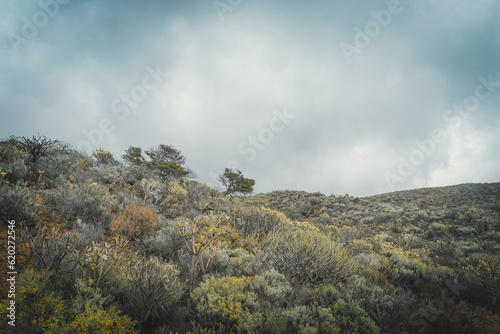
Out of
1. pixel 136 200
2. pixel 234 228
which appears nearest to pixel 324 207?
pixel 234 228

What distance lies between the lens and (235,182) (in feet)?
86.0

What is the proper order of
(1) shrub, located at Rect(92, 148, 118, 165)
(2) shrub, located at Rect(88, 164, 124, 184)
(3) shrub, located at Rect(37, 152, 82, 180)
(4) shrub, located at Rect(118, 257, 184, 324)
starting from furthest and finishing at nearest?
1. (1) shrub, located at Rect(92, 148, 118, 165)
2. (2) shrub, located at Rect(88, 164, 124, 184)
3. (3) shrub, located at Rect(37, 152, 82, 180)
4. (4) shrub, located at Rect(118, 257, 184, 324)

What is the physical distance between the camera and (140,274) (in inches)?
123

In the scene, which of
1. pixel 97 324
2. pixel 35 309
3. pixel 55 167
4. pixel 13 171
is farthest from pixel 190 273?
pixel 55 167

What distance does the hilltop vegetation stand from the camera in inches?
114

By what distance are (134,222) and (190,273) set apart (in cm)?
280

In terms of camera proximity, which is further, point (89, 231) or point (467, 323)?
point (89, 231)

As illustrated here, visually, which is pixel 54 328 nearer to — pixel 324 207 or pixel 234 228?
pixel 234 228

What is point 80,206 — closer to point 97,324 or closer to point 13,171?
point 13,171

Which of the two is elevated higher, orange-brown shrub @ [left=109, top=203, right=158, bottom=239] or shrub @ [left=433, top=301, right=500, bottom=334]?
orange-brown shrub @ [left=109, top=203, right=158, bottom=239]

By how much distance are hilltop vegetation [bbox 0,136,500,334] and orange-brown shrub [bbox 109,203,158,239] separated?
0.13ft

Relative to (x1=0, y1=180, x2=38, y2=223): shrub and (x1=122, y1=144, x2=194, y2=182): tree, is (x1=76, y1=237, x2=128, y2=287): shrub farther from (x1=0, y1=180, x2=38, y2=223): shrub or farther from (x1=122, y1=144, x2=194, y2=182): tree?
(x1=122, y1=144, x2=194, y2=182): tree

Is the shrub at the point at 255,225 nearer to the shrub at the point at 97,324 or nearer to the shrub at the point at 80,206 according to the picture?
the shrub at the point at 80,206

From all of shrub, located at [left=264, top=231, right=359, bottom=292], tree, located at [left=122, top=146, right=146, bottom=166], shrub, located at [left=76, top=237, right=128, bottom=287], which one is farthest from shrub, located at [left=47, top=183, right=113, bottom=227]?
tree, located at [left=122, top=146, right=146, bottom=166]
